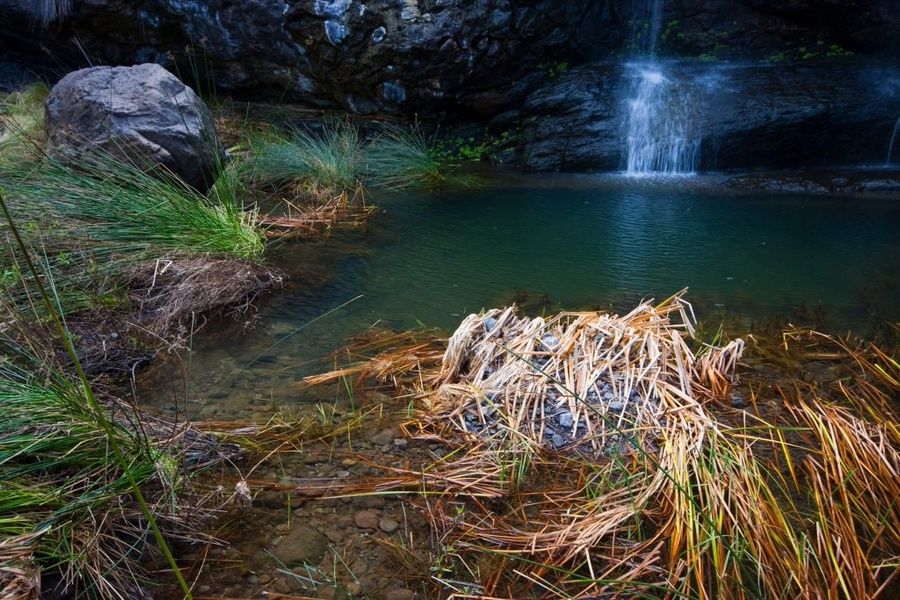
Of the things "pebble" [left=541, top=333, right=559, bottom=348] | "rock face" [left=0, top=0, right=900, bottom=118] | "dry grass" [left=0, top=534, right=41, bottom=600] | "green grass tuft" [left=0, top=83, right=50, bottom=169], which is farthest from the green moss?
"dry grass" [left=0, top=534, right=41, bottom=600]

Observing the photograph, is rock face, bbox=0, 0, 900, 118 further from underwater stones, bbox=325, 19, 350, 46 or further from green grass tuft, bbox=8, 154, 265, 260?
green grass tuft, bbox=8, 154, 265, 260

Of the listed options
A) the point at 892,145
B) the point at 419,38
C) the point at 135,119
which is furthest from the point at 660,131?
the point at 135,119

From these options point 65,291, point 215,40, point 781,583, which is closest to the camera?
point 781,583

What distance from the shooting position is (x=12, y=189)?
337cm

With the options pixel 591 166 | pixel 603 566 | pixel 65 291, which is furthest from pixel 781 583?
pixel 591 166

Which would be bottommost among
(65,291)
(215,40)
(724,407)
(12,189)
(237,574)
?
(237,574)

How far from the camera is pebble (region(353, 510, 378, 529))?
1811mm

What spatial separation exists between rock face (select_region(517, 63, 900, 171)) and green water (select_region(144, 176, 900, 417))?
4.32 ft

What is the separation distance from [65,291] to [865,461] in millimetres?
3362

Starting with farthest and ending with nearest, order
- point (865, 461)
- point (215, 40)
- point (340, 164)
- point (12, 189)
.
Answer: point (215, 40)
point (340, 164)
point (12, 189)
point (865, 461)

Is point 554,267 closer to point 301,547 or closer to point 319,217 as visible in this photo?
point 319,217

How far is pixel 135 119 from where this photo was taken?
4.33m

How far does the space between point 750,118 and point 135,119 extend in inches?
263

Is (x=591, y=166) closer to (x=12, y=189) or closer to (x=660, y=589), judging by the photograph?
(x=12, y=189)
